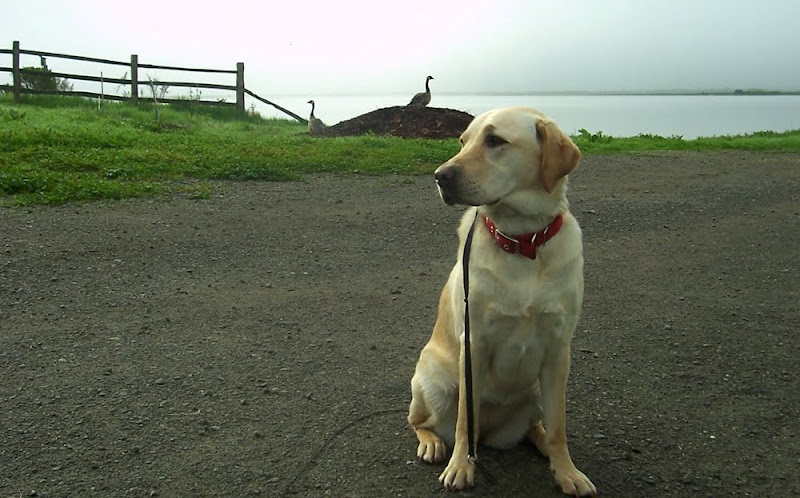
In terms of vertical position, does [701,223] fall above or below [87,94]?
below

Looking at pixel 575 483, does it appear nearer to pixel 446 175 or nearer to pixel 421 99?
pixel 446 175

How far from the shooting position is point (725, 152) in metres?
14.0

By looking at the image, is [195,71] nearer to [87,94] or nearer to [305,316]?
[87,94]

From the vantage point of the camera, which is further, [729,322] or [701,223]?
[701,223]

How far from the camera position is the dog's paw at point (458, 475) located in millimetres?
2998

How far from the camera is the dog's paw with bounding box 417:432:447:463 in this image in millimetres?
3225

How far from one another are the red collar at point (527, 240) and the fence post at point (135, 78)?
19.4 meters

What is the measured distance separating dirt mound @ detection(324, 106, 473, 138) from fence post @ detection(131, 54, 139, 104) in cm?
657

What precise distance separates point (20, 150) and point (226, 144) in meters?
3.39

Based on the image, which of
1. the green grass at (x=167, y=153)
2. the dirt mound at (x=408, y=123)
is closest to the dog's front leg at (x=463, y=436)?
the green grass at (x=167, y=153)

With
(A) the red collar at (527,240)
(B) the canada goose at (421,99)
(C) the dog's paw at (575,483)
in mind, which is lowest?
(C) the dog's paw at (575,483)

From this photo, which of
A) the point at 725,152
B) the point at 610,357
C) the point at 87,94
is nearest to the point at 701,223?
the point at 610,357

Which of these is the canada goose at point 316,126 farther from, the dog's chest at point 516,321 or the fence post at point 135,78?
the dog's chest at point 516,321

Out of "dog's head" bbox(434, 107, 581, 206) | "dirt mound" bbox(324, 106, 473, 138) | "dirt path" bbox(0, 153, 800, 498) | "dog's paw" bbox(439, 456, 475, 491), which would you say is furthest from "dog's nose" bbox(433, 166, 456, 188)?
"dirt mound" bbox(324, 106, 473, 138)
